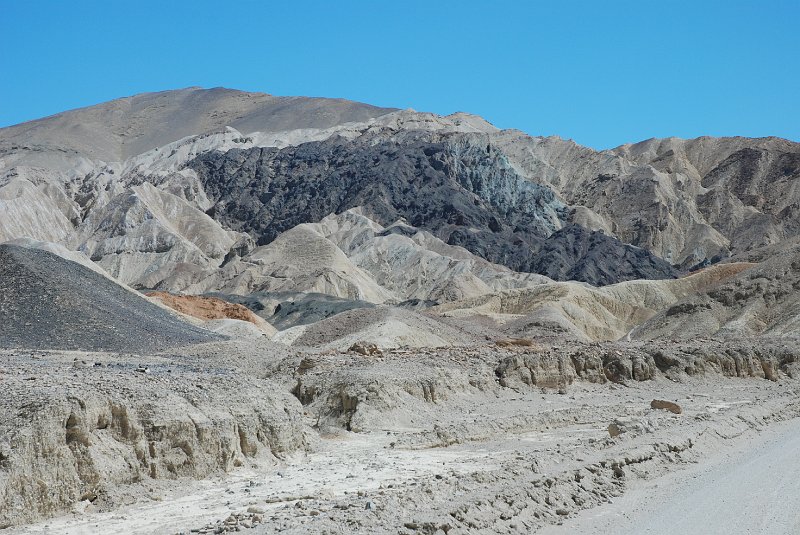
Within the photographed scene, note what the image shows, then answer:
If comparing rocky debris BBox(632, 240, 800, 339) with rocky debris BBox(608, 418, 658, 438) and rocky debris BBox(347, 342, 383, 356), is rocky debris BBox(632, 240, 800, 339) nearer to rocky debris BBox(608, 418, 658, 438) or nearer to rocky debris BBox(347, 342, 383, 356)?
rocky debris BBox(347, 342, 383, 356)

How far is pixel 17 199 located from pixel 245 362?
110964 millimetres

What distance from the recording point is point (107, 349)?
3375 cm

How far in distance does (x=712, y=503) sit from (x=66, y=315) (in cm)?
2721

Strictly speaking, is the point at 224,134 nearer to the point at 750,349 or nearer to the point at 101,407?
the point at 750,349

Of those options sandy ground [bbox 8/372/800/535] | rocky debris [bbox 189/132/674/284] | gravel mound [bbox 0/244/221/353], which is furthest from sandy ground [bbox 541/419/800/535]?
rocky debris [bbox 189/132/674/284]

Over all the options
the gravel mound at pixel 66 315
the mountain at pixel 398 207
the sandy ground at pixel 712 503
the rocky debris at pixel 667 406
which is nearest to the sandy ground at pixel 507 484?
the sandy ground at pixel 712 503

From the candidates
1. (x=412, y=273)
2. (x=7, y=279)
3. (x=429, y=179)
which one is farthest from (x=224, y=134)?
(x=7, y=279)

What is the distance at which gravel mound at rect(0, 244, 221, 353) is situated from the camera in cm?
3384

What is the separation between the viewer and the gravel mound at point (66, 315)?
3384 cm

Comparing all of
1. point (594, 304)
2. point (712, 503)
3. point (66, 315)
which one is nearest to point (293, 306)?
point (594, 304)

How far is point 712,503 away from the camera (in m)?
15.5

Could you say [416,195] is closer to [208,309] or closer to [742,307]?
[208,309]

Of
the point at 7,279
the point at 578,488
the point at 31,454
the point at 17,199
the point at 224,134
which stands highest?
the point at 224,134

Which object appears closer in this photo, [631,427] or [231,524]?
[231,524]
